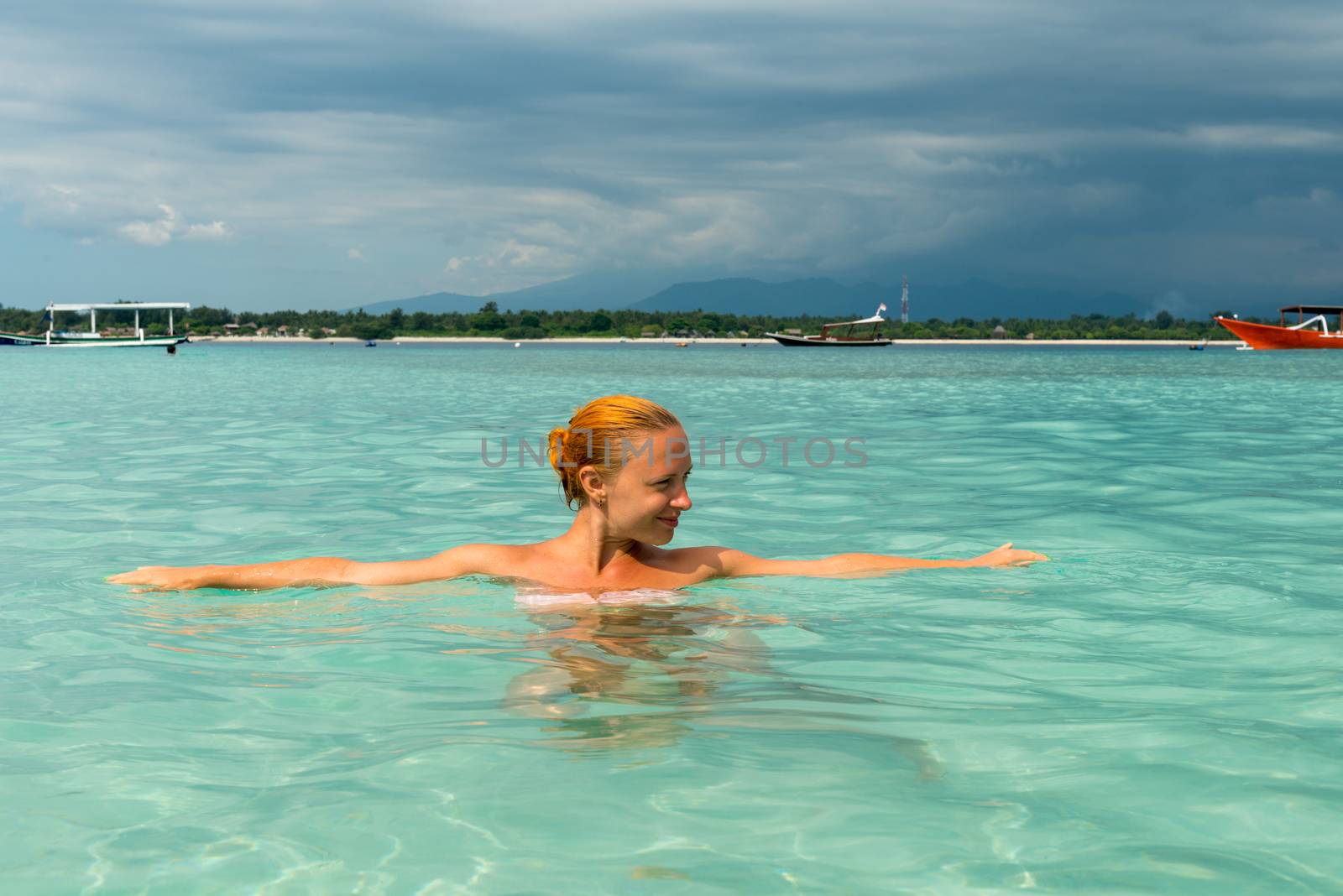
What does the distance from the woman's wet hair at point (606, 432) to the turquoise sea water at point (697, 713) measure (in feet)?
2.29

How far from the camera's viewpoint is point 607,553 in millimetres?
5098

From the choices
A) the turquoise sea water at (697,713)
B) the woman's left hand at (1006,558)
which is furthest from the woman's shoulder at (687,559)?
the woman's left hand at (1006,558)

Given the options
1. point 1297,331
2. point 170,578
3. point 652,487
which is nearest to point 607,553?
point 652,487

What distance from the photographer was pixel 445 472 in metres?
12.5

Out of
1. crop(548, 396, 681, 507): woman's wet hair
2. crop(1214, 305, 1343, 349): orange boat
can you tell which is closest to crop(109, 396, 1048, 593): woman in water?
crop(548, 396, 681, 507): woman's wet hair

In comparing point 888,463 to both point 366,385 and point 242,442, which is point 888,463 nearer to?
point 242,442

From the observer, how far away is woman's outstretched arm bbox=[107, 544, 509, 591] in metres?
5.16

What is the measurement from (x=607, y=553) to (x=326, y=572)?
1334mm

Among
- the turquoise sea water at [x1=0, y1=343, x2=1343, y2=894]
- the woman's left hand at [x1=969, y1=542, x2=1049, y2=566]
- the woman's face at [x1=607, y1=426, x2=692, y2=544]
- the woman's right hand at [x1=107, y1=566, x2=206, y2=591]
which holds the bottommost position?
the turquoise sea water at [x1=0, y1=343, x2=1343, y2=894]

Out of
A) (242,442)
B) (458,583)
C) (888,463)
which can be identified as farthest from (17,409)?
(458,583)

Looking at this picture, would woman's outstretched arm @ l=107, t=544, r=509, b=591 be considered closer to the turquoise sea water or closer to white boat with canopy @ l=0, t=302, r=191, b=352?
the turquoise sea water

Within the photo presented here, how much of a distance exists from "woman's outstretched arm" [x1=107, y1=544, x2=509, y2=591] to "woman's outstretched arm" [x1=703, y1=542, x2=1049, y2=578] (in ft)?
3.56

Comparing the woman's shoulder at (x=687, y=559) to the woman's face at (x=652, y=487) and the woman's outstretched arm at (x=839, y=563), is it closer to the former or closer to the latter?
the woman's outstretched arm at (x=839, y=563)

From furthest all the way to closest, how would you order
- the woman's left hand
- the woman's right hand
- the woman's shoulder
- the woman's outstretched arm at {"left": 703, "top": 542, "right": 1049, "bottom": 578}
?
the woman's left hand → the woman's outstretched arm at {"left": 703, "top": 542, "right": 1049, "bottom": 578} → the woman's shoulder → the woman's right hand
